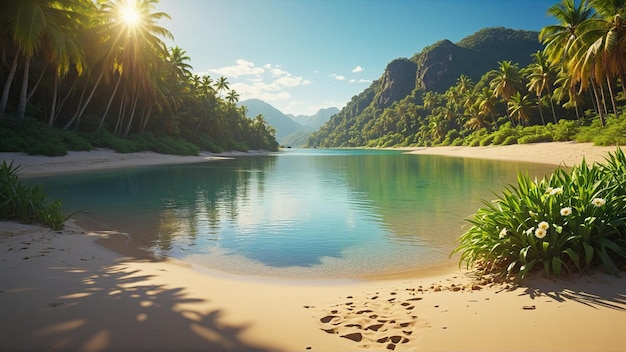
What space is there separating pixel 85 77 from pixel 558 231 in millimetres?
45483

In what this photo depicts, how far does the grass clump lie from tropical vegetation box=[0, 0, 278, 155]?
30.1m

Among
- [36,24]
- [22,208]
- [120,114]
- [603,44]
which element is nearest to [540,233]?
[22,208]

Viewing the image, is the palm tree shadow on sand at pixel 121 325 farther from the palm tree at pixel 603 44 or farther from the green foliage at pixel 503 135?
the green foliage at pixel 503 135

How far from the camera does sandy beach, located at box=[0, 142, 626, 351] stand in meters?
2.92

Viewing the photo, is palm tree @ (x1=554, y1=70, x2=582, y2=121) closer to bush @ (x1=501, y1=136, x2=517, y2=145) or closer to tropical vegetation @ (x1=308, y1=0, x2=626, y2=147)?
tropical vegetation @ (x1=308, y1=0, x2=626, y2=147)

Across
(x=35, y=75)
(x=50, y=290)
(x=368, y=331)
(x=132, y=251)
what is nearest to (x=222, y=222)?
(x=132, y=251)

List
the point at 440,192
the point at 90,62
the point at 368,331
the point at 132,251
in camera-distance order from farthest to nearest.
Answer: the point at 90,62 < the point at 440,192 < the point at 132,251 < the point at 368,331

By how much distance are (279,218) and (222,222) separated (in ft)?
6.29

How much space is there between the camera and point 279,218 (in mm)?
11953

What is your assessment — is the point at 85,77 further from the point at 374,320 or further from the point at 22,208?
the point at 374,320

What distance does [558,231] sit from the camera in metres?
4.14

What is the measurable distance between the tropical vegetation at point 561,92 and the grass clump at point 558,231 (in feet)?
81.9

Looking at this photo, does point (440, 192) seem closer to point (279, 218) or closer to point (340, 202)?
point (340, 202)

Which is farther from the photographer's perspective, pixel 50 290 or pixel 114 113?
pixel 114 113
